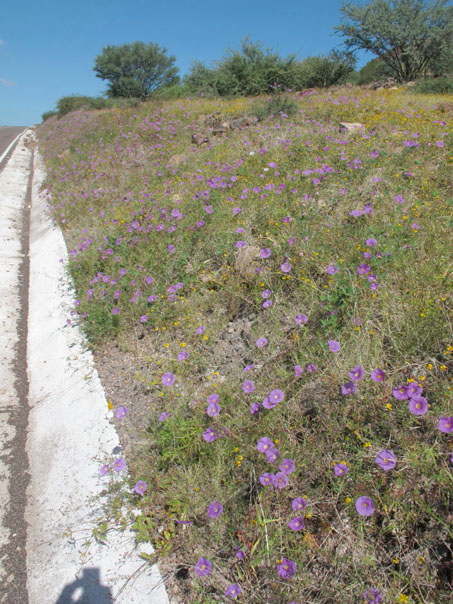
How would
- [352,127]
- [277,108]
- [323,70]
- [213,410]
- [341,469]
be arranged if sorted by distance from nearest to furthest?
[341,469]
[213,410]
[352,127]
[277,108]
[323,70]

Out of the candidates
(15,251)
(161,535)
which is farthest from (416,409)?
(15,251)

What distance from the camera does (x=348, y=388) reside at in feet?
6.47

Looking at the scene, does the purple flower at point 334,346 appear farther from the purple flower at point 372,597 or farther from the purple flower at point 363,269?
the purple flower at point 372,597

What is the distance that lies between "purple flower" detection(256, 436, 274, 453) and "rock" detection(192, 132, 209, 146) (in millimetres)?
6982

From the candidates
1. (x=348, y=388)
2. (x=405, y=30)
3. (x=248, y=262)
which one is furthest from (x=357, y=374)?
(x=405, y=30)

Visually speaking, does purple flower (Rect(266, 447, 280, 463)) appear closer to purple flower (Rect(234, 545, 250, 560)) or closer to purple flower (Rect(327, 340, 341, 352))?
purple flower (Rect(234, 545, 250, 560))

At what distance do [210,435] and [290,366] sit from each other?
75cm

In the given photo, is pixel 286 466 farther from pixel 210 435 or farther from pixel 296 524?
pixel 210 435

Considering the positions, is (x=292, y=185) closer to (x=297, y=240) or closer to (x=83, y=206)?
(x=297, y=240)

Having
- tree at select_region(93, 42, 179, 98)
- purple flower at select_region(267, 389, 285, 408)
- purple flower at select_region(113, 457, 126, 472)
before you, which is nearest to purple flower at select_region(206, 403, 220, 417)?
purple flower at select_region(267, 389, 285, 408)

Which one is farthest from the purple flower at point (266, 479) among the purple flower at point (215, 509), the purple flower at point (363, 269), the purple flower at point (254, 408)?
the purple flower at point (363, 269)

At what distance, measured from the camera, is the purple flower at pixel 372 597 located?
1.35 meters

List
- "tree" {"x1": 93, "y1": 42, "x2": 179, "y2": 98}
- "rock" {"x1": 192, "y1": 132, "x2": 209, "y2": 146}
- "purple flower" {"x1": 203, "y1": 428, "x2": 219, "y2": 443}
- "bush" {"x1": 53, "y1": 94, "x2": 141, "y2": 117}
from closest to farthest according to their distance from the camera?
1. "purple flower" {"x1": 203, "y1": 428, "x2": 219, "y2": 443}
2. "rock" {"x1": 192, "y1": 132, "x2": 209, "y2": 146}
3. "bush" {"x1": 53, "y1": 94, "x2": 141, "y2": 117}
4. "tree" {"x1": 93, "y1": 42, "x2": 179, "y2": 98}

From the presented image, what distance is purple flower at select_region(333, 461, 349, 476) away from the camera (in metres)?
1.71
